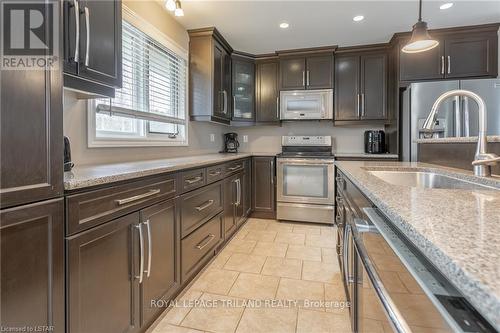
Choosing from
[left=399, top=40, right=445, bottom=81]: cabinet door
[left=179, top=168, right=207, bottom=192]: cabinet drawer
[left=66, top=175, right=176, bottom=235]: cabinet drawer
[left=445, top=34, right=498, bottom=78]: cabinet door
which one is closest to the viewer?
[left=66, top=175, right=176, bottom=235]: cabinet drawer

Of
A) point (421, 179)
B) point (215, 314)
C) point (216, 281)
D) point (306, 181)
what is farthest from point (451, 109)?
point (215, 314)

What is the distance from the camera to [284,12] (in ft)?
8.93

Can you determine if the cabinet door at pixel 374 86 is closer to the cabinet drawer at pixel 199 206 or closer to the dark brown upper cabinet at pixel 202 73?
the dark brown upper cabinet at pixel 202 73

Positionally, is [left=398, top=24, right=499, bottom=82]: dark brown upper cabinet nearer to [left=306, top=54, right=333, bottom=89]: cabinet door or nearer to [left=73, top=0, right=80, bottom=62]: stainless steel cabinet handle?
→ [left=306, top=54, right=333, bottom=89]: cabinet door

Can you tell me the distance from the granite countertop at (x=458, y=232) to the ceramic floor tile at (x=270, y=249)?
188 centimetres

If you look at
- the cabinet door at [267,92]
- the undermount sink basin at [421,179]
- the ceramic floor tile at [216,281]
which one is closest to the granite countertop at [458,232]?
the undermount sink basin at [421,179]

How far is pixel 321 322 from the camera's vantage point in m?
1.59

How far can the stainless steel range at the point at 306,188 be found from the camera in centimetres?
342

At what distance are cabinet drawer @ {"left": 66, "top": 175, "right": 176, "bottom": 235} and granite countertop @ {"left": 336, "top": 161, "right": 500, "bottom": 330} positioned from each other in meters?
1.05

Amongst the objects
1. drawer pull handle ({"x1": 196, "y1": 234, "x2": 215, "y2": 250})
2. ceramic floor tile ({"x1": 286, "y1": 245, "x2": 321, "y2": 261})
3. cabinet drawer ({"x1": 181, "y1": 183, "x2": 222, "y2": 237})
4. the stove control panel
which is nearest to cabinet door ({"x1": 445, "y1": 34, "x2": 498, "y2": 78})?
the stove control panel

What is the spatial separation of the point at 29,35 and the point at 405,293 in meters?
1.27

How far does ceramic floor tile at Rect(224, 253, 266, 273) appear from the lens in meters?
2.26

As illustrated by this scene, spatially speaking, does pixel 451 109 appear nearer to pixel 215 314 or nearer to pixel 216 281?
pixel 216 281

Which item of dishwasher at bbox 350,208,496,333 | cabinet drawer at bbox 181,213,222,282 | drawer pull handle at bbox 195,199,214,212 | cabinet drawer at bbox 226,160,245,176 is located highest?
cabinet drawer at bbox 226,160,245,176
